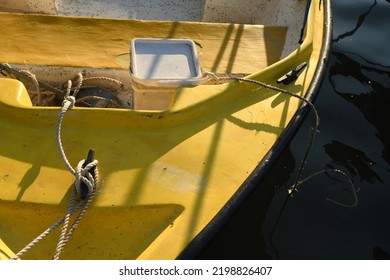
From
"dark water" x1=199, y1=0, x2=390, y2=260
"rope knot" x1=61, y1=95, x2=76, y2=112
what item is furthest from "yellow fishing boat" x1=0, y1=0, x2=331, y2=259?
"dark water" x1=199, y1=0, x2=390, y2=260

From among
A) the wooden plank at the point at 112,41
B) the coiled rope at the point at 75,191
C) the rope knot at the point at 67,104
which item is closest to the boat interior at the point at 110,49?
the wooden plank at the point at 112,41

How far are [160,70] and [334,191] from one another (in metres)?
1.67

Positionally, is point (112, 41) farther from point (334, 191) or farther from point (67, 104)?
point (334, 191)

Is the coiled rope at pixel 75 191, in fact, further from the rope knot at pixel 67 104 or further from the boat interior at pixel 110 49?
the boat interior at pixel 110 49

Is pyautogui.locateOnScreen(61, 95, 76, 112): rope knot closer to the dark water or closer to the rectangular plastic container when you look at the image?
the rectangular plastic container

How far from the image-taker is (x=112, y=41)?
3707 mm

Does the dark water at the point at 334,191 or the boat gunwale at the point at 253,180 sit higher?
the boat gunwale at the point at 253,180

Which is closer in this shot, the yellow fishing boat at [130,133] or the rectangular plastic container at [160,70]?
the yellow fishing boat at [130,133]

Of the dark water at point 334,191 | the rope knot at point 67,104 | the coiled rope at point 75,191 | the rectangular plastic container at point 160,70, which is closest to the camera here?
the coiled rope at point 75,191

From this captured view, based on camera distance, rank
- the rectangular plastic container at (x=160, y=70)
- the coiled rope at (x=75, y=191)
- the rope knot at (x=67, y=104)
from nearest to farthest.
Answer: the coiled rope at (x=75, y=191)
the rope knot at (x=67, y=104)
the rectangular plastic container at (x=160, y=70)

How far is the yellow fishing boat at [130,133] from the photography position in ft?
7.70

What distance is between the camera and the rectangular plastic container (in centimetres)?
298
